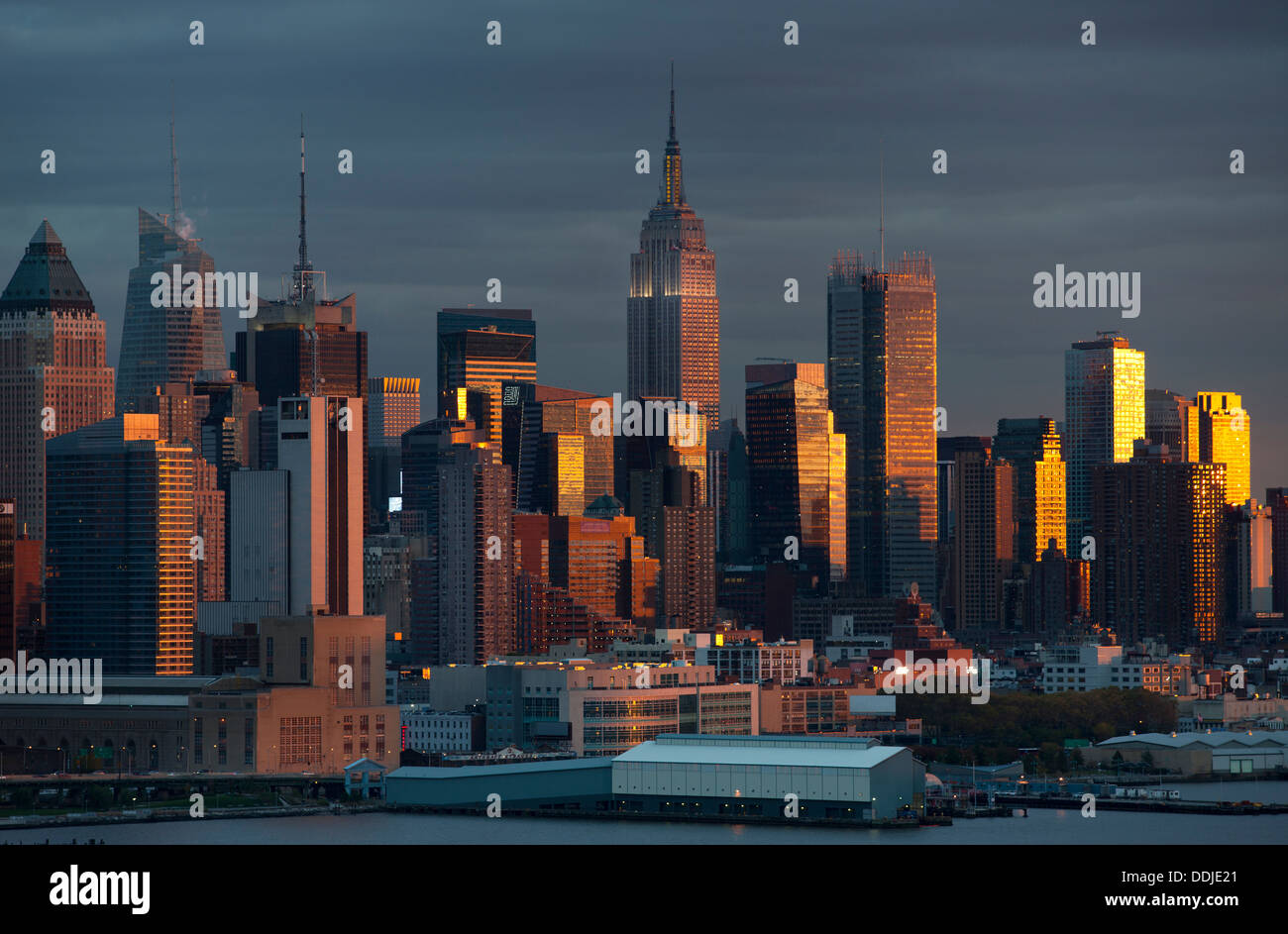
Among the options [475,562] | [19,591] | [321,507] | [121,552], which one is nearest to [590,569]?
[475,562]

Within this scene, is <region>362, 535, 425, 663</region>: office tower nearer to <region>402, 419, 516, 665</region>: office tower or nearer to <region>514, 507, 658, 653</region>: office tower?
<region>514, 507, 658, 653</region>: office tower

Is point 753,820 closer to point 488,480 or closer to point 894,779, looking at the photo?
point 894,779

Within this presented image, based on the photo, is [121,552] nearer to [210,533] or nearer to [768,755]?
[210,533]

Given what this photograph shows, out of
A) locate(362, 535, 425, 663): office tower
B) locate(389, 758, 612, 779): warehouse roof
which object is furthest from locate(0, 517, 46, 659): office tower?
locate(389, 758, 612, 779): warehouse roof
